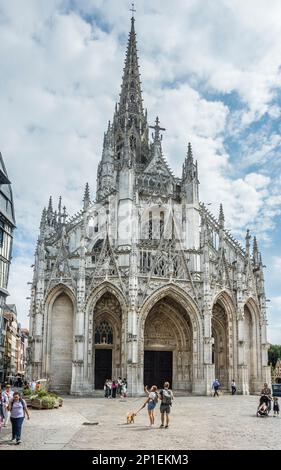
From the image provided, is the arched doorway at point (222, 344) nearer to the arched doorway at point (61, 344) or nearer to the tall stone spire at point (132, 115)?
the arched doorway at point (61, 344)

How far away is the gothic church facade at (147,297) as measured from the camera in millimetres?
34250

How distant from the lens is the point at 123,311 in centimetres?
3453

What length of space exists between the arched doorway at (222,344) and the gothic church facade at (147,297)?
3.2 inches

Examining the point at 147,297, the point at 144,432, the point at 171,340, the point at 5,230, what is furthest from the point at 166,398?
the point at 171,340

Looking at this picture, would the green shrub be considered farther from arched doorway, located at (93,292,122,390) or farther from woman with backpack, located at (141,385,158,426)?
arched doorway, located at (93,292,122,390)

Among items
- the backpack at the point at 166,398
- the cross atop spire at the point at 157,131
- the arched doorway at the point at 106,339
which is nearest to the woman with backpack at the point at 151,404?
the backpack at the point at 166,398

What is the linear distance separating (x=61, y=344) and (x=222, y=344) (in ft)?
42.4

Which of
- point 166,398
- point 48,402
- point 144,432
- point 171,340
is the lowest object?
point 48,402

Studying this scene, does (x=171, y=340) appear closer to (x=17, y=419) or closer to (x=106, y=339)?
(x=106, y=339)

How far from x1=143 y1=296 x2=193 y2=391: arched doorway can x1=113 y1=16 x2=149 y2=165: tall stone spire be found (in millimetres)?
19695

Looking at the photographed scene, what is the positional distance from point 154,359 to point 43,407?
1662 centimetres

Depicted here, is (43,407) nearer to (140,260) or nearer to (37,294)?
(37,294)

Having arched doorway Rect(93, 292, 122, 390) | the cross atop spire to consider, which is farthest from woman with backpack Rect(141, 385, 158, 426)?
the cross atop spire

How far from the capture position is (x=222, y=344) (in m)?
38.4
